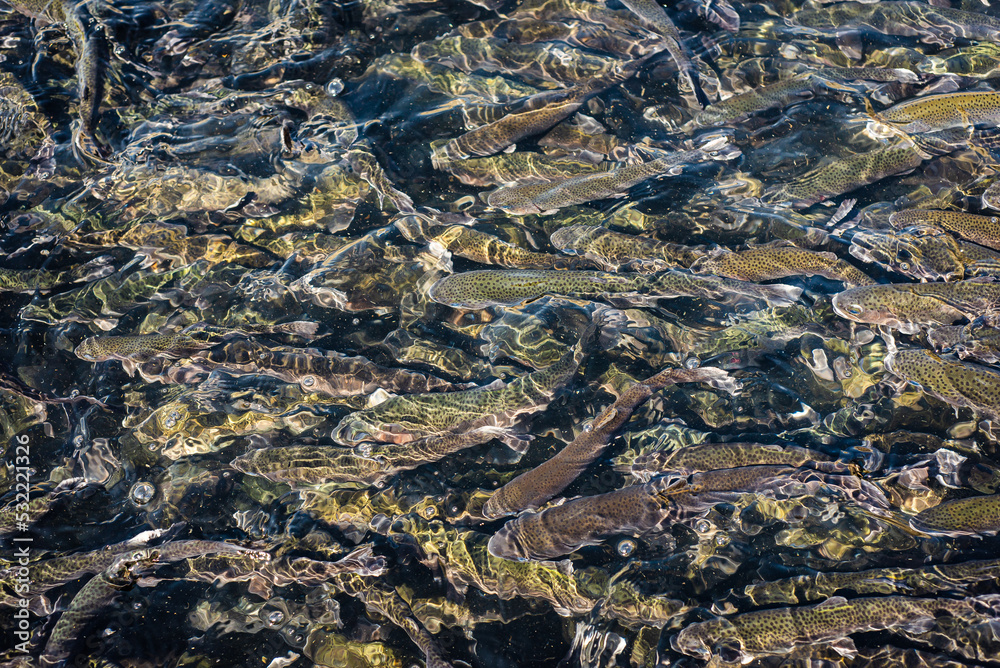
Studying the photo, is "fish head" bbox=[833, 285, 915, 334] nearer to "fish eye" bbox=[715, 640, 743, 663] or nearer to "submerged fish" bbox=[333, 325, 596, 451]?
"submerged fish" bbox=[333, 325, 596, 451]

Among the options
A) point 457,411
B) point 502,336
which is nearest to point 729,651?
point 457,411

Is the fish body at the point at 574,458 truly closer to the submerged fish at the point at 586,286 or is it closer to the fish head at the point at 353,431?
the submerged fish at the point at 586,286

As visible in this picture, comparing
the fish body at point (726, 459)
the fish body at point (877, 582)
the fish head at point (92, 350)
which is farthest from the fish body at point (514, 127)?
the fish body at point (877, 582)

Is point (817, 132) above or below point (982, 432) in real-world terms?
above

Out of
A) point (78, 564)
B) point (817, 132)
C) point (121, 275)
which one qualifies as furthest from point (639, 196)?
point (78, 564)

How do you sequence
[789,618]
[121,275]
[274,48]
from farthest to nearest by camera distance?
1. [274,48]
2. [121,275]
3. [789,618]

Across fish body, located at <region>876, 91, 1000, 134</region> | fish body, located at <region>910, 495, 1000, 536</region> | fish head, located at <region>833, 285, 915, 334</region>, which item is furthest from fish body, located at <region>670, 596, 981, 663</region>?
fish body, located at <region>876, 91, 1000, 134</region>

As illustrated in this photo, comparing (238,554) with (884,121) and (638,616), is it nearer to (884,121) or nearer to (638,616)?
(638,616)
